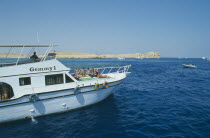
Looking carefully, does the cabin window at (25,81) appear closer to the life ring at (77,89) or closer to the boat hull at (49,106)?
the boat hull at (49,106)

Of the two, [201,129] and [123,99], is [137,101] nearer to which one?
[123,99]

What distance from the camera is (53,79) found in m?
10.5

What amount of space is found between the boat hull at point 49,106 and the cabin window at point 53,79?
1.15 m

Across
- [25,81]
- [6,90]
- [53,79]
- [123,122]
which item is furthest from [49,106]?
[123,122]

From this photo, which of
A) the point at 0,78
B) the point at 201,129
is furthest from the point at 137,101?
the point at 0,78

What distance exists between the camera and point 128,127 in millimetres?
9062

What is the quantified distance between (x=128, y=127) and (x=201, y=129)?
428cm

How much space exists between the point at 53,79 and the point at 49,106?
1.85 meters

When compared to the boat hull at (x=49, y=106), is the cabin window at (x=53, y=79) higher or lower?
higher

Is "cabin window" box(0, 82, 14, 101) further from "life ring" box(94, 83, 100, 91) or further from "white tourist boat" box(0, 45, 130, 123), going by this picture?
"life ring" box(94, 83, 100, 91)

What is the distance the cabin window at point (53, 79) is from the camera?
10.3 meters

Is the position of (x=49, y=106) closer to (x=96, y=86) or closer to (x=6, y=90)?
(x=6, y=90)

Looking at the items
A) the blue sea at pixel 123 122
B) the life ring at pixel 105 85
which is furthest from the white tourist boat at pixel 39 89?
the blue sea at pixel 123 122

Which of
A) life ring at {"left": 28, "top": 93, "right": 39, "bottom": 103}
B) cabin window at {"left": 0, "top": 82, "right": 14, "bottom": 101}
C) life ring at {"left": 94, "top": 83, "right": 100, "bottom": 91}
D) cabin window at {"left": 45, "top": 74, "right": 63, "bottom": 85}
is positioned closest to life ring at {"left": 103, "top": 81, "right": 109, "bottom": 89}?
life ring at {"left": 94, "top": 83, "right": 100, "bottom": 91}
